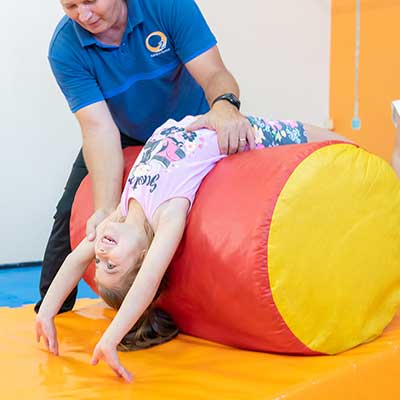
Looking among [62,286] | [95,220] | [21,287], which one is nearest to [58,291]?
[62,286]

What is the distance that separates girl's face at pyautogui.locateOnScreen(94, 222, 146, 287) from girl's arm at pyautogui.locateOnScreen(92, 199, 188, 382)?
0.06 m

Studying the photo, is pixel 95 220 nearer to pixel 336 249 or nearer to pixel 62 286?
pixel 62 286

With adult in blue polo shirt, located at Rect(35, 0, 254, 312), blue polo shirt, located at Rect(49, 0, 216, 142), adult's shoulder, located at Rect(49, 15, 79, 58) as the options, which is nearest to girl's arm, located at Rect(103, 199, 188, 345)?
adult in blue polo shirt, located at Rect(35, 0, 254, 312)

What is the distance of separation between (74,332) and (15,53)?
93.9 inches

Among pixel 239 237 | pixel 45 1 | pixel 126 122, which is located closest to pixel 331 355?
pixel 239 237

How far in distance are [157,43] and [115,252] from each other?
70 cm

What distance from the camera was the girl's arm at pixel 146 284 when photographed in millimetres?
1307

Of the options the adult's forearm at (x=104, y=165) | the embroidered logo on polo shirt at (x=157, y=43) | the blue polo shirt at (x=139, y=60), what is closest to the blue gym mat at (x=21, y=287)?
the adult's forearm at (x=104, y=165)

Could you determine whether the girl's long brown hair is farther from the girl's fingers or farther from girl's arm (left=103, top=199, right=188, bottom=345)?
the girl's fingers

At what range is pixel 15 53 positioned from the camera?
3689 millimetres

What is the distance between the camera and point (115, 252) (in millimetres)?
1421

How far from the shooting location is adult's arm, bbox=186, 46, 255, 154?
5.15 ft

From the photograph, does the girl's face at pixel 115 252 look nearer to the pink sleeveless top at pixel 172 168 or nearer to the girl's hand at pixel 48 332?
the pink sleeveless top at pixel 172 168

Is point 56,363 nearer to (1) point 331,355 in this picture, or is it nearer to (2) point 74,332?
(2) point 74,332
